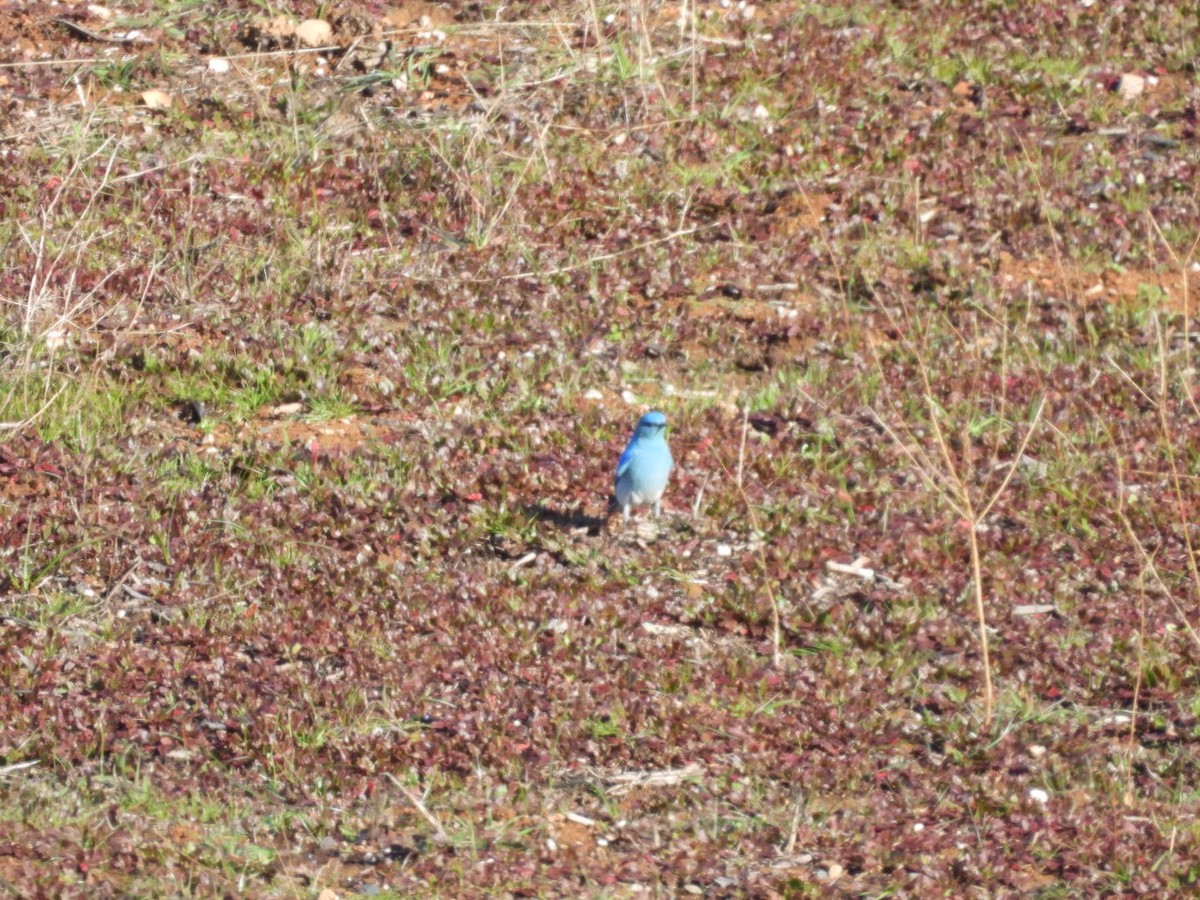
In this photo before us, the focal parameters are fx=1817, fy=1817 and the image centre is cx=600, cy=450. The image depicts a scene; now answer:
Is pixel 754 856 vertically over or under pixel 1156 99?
under

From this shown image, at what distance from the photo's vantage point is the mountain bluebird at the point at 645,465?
840 centimetres

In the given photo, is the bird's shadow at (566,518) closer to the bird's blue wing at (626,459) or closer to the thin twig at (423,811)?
the bird's blue wing at (626,459)

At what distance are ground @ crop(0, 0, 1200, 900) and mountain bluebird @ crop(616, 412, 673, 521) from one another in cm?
34

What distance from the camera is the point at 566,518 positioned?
8.88 metres

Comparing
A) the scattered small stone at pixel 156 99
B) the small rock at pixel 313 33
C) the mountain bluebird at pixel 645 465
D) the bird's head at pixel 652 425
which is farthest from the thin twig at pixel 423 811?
the small rock at pixel 313 33

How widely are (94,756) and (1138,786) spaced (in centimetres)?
410

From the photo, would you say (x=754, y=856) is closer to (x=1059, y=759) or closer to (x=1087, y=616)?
(x=1059, y=759)

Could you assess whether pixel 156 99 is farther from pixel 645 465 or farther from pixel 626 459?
pixel 645 465

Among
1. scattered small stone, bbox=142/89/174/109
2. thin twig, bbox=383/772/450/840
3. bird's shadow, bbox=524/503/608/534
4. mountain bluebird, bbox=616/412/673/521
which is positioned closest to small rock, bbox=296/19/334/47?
scattered small stone, bbox=142/89/174/109

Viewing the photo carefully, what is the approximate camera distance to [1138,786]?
7.20 metres

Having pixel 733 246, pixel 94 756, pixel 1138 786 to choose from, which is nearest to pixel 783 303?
pixel 733 246

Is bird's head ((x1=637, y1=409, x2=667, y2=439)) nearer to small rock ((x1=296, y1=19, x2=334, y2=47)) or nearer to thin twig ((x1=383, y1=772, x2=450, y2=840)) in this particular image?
thin twig ((x1=383, y1=772, x2=450, y2=840))

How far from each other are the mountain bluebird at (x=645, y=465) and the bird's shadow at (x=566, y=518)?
30cm

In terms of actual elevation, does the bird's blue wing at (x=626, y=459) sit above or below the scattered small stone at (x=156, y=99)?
below
